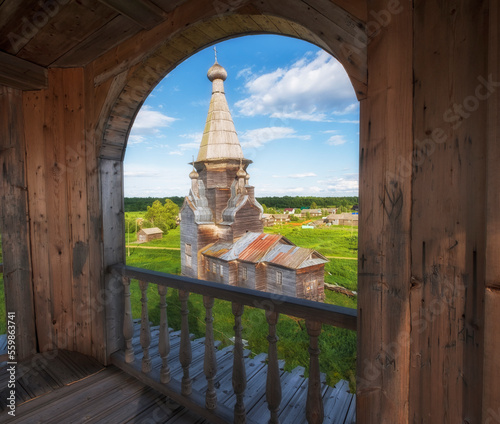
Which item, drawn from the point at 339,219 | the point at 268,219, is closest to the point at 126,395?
the point at 339,219

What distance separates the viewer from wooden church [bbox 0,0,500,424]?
2.45ft

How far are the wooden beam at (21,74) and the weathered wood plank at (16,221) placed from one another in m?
0.16

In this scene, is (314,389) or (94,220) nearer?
(314,389)

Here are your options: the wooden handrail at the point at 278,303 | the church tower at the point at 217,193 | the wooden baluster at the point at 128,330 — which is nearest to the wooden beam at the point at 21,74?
the wooden baluster at the point at 128,330

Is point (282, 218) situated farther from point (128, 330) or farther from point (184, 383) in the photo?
point (184, 383)

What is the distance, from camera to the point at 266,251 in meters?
8.57

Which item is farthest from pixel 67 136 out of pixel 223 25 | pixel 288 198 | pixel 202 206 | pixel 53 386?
pixel 202 206

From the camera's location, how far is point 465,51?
73 cm

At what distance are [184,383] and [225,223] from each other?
7918 mm

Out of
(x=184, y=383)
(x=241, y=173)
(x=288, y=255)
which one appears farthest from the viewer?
(x=241, y=173)

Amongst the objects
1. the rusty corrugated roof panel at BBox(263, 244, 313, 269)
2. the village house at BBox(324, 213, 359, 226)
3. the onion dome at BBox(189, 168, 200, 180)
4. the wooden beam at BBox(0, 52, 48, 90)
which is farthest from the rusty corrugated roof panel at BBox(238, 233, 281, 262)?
the wooden beam at BBox(0, 52, 48, 90)

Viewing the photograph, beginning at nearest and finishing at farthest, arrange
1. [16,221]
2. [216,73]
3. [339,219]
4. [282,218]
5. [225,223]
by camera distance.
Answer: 1. [16,221]
2. [339,219]
3. [282,218]
4. [225,223]
5. [216,73]

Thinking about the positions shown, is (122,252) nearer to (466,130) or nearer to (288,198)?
(466,130)

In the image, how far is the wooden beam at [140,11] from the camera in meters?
1.21
